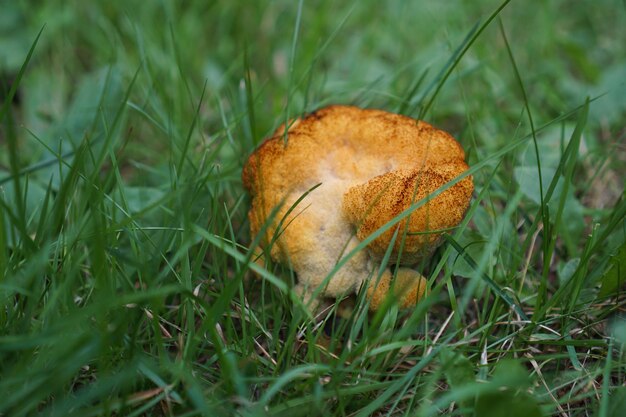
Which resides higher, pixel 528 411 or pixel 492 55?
pixel 492 55

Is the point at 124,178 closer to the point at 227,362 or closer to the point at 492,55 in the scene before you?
the point at 227,362

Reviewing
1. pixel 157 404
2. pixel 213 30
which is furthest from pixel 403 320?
pixel 213 30

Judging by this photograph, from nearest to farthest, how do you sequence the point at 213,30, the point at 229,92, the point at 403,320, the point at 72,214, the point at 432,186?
the point at 432,186, the point at 403,320, the point at 72,214, the point at 229,92, the point at 213,30

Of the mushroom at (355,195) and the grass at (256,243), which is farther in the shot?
the mushroom at (355,195)

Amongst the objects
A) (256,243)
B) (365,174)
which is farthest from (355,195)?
(256,243)

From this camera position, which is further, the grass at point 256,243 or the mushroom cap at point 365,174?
the mushroom cap at point 365,174
